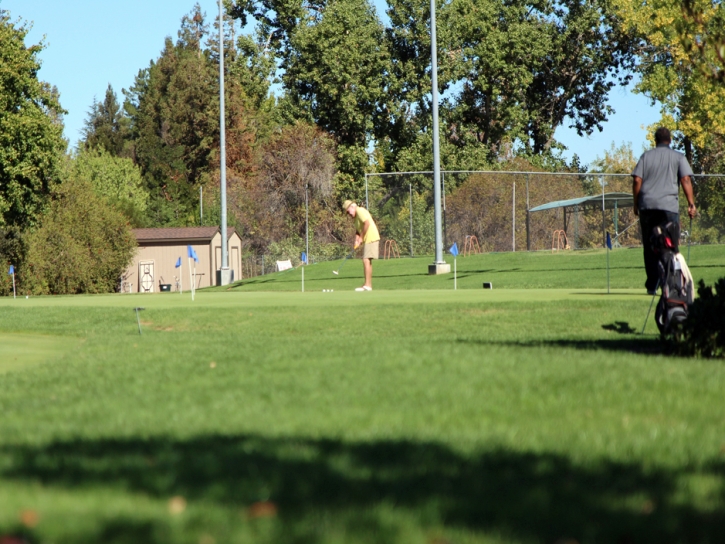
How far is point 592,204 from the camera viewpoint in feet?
126

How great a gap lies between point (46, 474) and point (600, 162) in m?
85.6

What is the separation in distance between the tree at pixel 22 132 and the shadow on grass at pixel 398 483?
40519 millimetres

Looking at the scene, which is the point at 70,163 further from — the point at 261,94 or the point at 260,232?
the point at 260,232

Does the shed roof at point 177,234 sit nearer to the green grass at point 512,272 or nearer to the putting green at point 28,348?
the green grass at point 512,272

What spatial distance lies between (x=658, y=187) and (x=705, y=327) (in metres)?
3.11

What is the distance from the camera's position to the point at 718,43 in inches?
364

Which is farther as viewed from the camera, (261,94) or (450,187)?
(261,94)

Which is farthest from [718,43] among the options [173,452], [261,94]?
[261,94]

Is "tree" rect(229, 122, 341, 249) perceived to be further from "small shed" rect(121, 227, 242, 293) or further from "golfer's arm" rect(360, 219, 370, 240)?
"golfer's arm" rect(360, 219, 370, 240)

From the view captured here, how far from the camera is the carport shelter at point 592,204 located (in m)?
37.5

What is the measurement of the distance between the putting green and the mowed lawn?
94 millimetres

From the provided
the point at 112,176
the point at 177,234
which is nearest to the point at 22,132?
the point at 177,234

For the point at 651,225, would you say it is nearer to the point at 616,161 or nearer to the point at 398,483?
the point at 398,483

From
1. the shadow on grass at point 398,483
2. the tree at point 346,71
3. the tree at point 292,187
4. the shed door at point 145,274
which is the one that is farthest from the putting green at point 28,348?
the shed door at point 145,274
